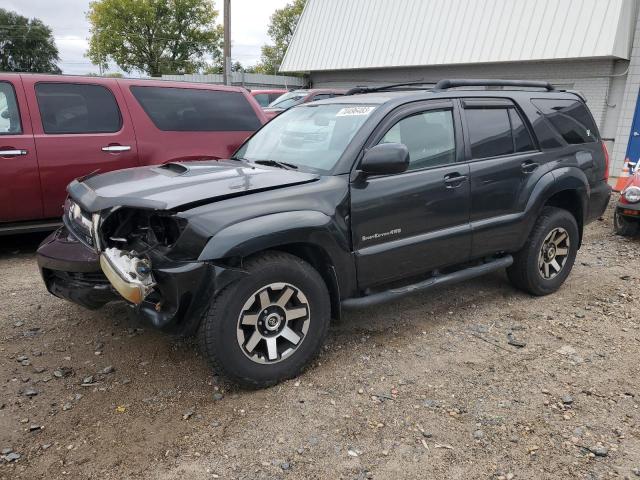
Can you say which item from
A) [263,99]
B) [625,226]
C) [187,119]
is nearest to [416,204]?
[187,119]

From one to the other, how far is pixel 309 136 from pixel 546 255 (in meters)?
2.41

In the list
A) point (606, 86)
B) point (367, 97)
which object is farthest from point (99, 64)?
point (367, 97)

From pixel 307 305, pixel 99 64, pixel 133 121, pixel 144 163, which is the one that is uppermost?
pixel 99 64

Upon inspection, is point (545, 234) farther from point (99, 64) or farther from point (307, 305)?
point (99, 64)

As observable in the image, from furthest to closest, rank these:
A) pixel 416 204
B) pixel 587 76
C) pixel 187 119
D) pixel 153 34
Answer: pixel 153 34 < pixel 587 76 < pixel 187 119 < pixel 416 204

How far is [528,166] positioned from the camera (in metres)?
4.30

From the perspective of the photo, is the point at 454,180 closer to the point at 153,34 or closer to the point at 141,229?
the point at 141,229

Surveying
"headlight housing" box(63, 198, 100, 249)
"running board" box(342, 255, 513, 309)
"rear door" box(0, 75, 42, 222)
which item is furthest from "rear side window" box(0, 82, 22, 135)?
"running board" box(342, 255, 513, 309)

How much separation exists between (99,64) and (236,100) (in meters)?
50.4

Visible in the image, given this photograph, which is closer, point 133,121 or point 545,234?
point 545,234

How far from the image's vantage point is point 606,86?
1228 centimetres

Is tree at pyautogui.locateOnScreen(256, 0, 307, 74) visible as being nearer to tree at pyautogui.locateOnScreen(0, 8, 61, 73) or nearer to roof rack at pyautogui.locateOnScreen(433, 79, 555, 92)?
tree at pyautogui.locateOnScreen(0, 8, 61, 73)

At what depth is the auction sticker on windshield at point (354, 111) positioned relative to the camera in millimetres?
3687

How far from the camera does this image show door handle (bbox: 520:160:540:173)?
4278 mm
